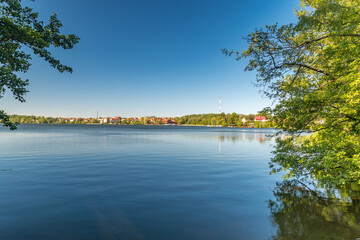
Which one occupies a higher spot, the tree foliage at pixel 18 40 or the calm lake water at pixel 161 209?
the tree foliage at pixel 18 40

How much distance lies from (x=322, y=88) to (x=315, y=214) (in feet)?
20.7

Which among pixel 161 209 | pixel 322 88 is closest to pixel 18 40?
pixel 161 209

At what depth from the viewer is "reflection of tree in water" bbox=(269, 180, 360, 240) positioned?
772 centimetres

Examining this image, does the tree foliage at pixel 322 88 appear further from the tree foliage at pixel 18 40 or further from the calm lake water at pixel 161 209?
the tree foliage at pixel 18 40

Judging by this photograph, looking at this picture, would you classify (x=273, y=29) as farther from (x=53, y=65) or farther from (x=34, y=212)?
(x=34, y=212)

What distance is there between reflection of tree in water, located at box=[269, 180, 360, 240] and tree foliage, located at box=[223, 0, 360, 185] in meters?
1.54

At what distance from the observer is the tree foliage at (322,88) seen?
341 inches

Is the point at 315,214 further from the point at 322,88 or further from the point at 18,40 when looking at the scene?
the point at 18,40

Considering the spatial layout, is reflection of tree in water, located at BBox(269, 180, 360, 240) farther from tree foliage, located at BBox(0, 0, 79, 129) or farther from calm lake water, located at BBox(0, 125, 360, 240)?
tree foliage, located at BBox(0, 0, 79, 129)

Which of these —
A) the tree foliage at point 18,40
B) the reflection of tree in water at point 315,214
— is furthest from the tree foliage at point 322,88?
the tree foliage at point 18,40

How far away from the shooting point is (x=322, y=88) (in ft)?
35.9

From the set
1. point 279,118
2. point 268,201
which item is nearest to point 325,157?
point 279,118

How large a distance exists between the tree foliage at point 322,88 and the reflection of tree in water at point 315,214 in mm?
1536

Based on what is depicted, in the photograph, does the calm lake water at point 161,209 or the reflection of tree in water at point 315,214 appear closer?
the reflection of tree in water at point 315,214
